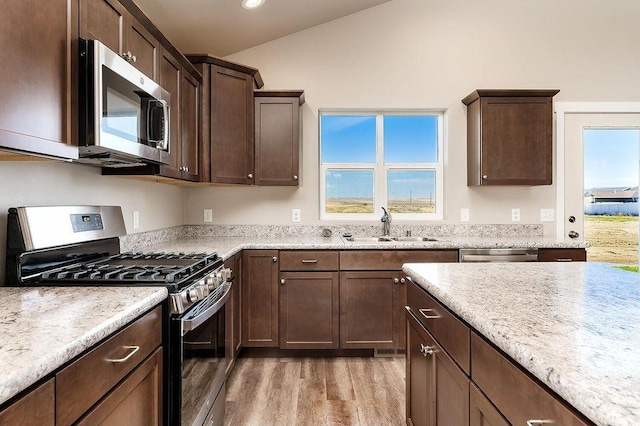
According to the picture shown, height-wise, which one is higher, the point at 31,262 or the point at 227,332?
the point at 31,262

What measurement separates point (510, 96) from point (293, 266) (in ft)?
7.47

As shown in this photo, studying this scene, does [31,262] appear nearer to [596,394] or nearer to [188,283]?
[188,283]

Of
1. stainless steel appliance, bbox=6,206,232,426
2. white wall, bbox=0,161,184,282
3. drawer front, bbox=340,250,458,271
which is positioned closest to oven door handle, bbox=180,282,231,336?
stainless steel appliance, bbox=6,206,232,426

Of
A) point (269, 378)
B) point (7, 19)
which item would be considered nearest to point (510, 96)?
point (269, 378)

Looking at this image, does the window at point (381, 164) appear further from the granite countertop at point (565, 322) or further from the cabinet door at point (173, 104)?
the granite countertop at point (565, 322)

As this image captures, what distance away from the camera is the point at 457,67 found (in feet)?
11.2

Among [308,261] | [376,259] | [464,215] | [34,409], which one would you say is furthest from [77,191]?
[464,215]

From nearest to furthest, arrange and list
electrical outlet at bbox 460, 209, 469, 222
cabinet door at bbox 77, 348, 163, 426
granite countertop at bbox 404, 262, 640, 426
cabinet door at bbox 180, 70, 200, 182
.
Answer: granite countertop at bbox 404, 262, 640, 426 → cabinet door at bbox 77, 348, 163, 426 → cabinet door at bbox 180, 70, 200, 182 → electrical outlet at bbox 460, 209, 469, 222

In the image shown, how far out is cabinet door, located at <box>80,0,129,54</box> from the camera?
134 cm

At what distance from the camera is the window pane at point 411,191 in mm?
3523

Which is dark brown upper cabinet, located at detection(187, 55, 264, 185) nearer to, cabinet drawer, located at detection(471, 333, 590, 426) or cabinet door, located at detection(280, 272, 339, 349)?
cabinet door, located at detection(280, 272, 339, 349)

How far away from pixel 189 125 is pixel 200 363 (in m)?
1.61

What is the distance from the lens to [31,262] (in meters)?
1.43

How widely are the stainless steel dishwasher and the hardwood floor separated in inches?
37.3
